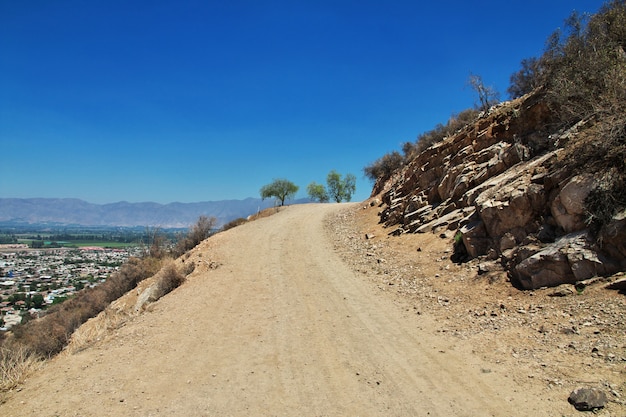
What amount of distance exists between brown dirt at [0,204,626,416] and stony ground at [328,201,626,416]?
0.03 meters

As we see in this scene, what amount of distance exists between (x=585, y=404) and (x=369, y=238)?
1408cm

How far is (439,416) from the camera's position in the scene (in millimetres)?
5004

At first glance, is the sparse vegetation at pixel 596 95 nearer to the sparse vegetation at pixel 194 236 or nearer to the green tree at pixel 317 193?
the sparse vegetation at pixel 194 236

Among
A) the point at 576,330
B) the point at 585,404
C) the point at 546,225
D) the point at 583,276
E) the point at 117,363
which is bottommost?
the point at 117,363

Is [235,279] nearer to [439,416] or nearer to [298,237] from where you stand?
[298,237]

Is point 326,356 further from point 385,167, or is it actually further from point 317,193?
point 317,193

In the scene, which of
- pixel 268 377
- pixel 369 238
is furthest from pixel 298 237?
pixel 268 377

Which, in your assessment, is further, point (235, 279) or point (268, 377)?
point (235, 279)

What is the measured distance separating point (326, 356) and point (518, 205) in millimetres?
6885

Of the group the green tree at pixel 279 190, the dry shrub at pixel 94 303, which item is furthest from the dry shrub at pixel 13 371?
the green tree at pixel 279 190

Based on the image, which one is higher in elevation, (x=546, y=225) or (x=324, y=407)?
(x=546, y=225)

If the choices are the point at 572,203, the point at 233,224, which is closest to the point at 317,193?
the point at 233,224

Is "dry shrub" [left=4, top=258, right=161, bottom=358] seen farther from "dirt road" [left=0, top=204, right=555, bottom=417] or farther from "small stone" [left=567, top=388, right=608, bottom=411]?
"small stone" [left=567, top=388, right=608, bottom=411]

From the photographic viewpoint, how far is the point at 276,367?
22.3 ft
